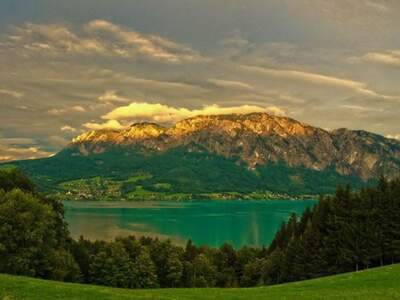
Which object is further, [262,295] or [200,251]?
[200,251]

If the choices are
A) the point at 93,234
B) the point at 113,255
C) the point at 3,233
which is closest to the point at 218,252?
the point at 113,255

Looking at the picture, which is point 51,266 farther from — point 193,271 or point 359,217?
point 359,217

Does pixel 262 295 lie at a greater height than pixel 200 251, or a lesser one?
greater

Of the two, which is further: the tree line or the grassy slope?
the tree line

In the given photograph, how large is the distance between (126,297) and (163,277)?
67.9 m

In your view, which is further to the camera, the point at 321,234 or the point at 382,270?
the point at 321,234

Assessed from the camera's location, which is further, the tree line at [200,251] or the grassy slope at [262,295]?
→ the tree line at [200,251]

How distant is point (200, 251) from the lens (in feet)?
342

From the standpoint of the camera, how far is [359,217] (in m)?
71.0

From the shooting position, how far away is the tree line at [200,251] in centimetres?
6153

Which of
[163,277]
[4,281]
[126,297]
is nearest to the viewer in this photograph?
[126,297]

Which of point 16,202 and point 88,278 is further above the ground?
point 16,202

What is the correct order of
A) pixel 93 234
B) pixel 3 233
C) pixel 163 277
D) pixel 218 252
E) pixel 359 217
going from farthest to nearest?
pixel 93 234, pixel 218 252, pixel 163 277, pixel 359 217, pixel 3 233

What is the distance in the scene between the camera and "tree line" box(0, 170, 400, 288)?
61531 millimetres
